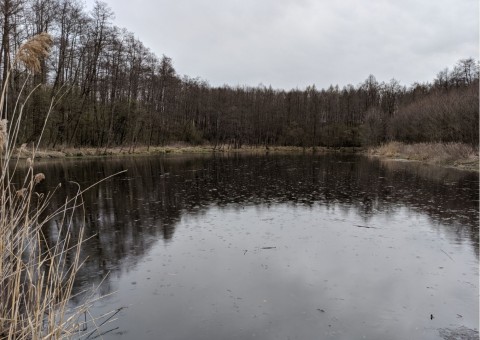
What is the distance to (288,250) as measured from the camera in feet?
25.3

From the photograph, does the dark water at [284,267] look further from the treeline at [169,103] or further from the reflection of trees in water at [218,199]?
the treeline at [169,103]

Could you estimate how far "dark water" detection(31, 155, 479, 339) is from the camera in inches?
187

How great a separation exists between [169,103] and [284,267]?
163 ft

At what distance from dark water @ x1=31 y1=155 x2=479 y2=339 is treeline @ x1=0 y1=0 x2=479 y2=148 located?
4.22 meters

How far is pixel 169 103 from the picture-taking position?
53688 mm

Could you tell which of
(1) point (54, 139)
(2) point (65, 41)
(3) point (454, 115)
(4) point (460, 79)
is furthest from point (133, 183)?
(4) point (460, 79)

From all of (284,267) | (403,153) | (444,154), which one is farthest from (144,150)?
(284,267)

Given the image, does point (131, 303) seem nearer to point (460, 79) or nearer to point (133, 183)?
point (133, 183)

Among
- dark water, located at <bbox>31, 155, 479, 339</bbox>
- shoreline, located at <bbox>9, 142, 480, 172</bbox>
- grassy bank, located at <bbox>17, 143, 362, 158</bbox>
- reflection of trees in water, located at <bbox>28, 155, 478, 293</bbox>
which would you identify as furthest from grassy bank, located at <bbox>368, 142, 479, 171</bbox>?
A: grassy bank, located at <bbox>17, 143, 362, 158</bbox>

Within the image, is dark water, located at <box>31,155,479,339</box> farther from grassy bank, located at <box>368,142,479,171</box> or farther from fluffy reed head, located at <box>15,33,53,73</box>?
grassy bank, located at <box>368,142,479,171</box>

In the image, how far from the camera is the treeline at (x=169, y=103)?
30.4 m

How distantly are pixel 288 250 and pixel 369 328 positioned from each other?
3.13m

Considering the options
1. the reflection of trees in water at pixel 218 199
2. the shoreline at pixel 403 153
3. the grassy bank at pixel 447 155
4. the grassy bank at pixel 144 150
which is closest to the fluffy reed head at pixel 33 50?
the reflection of trees in water at pixel 218 199

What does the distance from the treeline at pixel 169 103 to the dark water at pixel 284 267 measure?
422 centimetres
